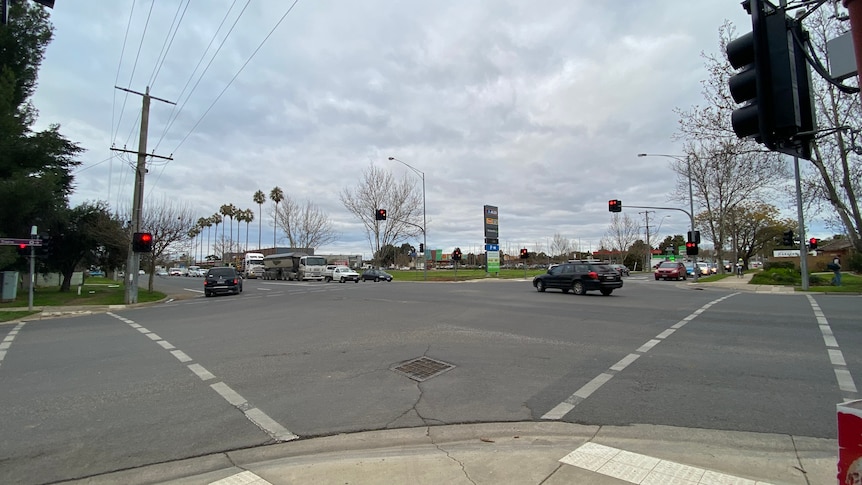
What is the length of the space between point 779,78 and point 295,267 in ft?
166

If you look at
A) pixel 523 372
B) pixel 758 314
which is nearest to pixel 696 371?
pixel 523 372

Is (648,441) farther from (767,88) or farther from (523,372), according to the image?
(767,88)

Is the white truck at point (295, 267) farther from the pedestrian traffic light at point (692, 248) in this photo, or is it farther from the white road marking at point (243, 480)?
the white road marking at point (243, 480)

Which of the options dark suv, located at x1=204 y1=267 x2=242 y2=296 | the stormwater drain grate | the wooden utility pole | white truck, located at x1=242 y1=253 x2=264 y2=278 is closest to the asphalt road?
the stormwater drain grate

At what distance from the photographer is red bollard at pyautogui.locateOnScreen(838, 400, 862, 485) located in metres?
2.18

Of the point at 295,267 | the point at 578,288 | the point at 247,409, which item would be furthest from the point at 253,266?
the point at 247,409

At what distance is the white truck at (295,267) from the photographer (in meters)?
47.3

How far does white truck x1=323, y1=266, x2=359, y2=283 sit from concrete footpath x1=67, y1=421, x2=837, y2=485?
4061 centimetres

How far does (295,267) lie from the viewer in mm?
50312

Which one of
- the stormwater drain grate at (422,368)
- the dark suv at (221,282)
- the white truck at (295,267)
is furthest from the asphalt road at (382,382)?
the white truck at (295,267)

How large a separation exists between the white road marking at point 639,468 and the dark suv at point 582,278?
18.0m

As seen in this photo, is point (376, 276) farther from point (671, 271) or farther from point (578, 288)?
point (671, 271)

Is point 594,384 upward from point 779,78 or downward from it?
downward

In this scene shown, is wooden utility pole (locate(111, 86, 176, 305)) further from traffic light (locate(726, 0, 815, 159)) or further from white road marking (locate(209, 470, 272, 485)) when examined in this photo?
traffic light (locate(726, 0, 815, 159))
